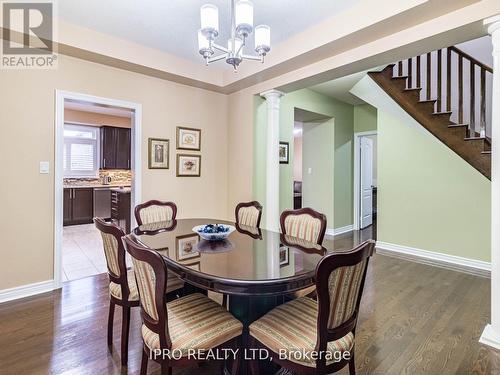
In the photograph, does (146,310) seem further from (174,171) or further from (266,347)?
(174,171)

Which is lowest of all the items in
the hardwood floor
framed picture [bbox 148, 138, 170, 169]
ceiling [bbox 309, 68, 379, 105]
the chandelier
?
the hardwood floor

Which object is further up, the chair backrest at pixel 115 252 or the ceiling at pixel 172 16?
the ceiling at pixel 172 16

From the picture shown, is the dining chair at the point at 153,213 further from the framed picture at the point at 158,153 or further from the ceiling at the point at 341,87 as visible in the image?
the ceiling at the point at 341,87

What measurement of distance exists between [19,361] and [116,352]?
0.60 meters

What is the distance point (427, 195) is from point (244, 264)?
3.75 m

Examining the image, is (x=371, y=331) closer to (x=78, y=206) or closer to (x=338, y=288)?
(x=338, y=288)

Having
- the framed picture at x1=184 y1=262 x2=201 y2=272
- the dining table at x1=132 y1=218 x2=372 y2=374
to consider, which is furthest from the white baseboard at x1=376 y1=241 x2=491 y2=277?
the framed picture at x1=184 y1=262 x2=201 y2=272

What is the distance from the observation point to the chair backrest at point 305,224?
93.0 inches

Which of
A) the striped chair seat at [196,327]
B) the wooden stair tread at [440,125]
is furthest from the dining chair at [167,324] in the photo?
the wooden stair tread at [440,125]

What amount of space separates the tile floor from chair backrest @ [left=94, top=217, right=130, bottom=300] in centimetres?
186

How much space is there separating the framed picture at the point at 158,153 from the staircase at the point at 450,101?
3.13 meters

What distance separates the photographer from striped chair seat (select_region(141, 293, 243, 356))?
1.36 meters

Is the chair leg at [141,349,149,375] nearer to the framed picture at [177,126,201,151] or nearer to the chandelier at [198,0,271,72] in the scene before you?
the chandelier at [198,0,271,72]

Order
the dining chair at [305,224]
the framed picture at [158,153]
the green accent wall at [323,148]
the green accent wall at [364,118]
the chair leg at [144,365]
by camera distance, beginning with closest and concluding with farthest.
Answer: the chair leg at [144,365] → the dining chair at [305,224] → the framed picture at [158,153] → the green accent wall at [323,148] → the green accent wall at [364,118]
